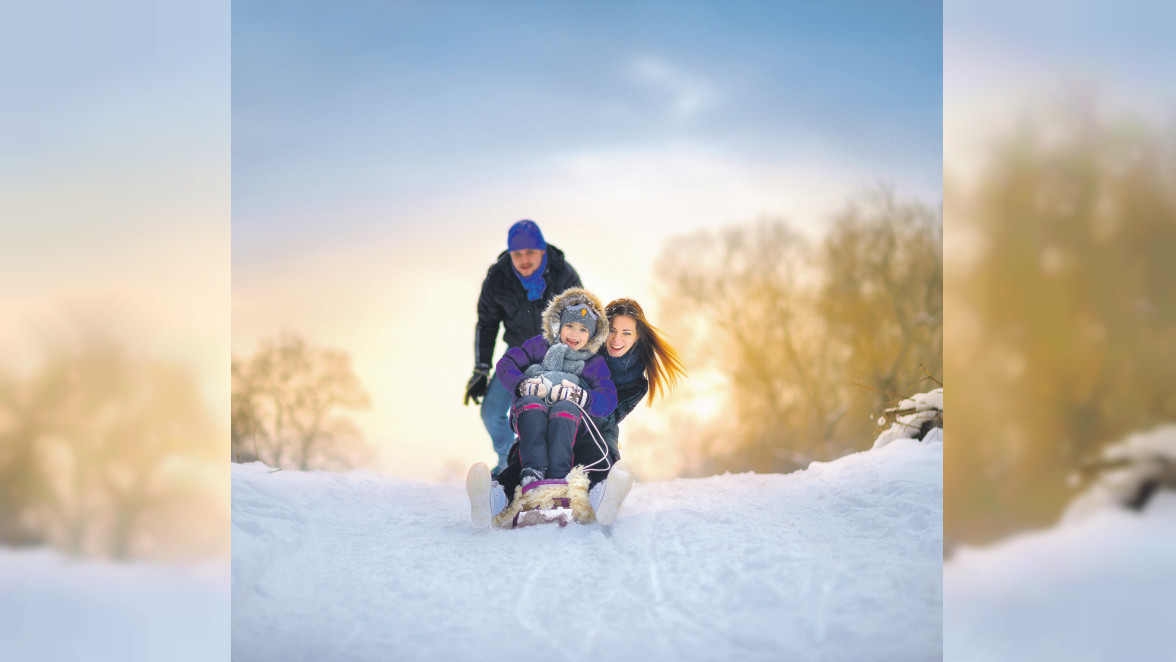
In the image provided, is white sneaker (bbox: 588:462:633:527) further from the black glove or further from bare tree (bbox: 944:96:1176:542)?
bare tree (bbox: 944:96:1176:542)

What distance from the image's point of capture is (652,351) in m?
2.67

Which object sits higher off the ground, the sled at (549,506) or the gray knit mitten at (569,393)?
the gray knit mitten at (569,393)

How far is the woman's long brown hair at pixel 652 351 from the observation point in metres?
2.65

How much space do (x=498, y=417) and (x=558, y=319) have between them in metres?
0.39

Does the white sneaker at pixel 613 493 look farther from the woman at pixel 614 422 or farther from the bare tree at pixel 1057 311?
the bare tree at pixel 1057 311

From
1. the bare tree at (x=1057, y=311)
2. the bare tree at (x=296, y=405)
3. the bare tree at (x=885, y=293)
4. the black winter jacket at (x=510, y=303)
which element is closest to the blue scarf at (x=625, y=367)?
the black winter jacket at (x=510, y=303)

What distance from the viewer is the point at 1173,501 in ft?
8.34

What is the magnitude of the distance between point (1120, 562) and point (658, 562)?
155cm

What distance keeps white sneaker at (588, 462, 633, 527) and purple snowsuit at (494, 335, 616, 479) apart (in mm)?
140

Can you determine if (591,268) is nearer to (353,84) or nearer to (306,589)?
(353,84)

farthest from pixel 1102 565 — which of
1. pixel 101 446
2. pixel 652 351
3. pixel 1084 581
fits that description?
pixel 101 446

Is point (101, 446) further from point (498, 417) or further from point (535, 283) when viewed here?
point (535, 283)

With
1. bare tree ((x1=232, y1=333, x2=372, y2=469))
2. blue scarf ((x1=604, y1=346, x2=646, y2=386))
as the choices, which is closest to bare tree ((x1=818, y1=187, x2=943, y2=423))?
blue scarf ((x1=604, y1=346, x2=646, y2=386))

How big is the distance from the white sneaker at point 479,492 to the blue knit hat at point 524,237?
72 cm
